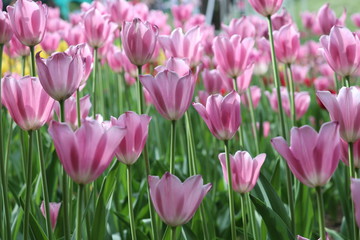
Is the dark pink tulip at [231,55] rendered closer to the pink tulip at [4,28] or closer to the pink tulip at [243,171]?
the pink tulip at [243,171]

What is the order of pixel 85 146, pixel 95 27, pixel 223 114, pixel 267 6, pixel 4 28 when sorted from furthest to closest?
pixel 95 27 < pixel 267 6 < pixel 4 28 < pixel 223 114 < pixel 85 146

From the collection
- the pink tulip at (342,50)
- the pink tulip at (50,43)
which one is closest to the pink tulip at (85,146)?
the pink tulip at (342,50)

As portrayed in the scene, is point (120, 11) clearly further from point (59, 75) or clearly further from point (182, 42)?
point (59, 75)

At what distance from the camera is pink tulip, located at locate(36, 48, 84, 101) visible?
882 millimetres

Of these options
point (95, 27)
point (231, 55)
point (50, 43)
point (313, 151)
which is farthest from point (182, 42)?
point (50, 43)

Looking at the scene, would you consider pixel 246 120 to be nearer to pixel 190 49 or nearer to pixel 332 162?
pixel 190 49

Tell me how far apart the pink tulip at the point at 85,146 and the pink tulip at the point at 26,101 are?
18 centimetres

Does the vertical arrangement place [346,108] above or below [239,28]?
below

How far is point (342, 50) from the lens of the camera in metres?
1.05

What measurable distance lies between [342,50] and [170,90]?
0.35m

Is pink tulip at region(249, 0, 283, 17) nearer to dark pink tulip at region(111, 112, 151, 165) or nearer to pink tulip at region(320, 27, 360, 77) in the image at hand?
pink tulip at region(320, 27, 360, 77)

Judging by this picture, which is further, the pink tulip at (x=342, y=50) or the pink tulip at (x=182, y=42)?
the pink tulip at (x=182, y=42)

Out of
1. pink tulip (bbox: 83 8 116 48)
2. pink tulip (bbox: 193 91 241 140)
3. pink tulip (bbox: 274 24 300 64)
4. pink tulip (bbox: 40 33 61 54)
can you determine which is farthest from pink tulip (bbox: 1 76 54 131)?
pink tulip (bbox: 40 33 61 54)

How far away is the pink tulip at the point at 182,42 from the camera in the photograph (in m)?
1.35
